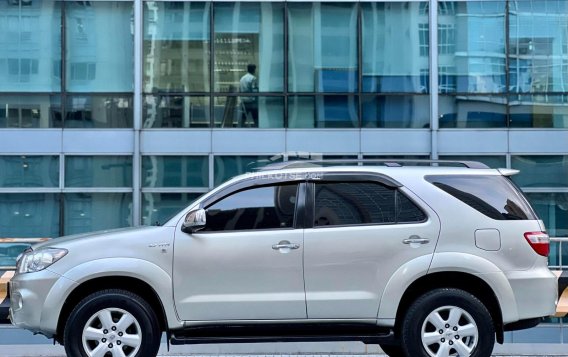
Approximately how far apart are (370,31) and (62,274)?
1366cm

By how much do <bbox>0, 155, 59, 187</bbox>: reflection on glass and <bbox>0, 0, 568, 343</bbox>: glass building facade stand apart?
0.10 feet

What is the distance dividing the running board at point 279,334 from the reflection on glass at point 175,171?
12.4m

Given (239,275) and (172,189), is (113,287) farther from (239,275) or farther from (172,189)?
(172,189)

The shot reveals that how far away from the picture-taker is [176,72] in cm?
1959

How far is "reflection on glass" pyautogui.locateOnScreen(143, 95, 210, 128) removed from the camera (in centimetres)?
1955

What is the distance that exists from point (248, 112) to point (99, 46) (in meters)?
3.64

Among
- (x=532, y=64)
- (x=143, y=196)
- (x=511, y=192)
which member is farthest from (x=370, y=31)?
(x=511, y=192)

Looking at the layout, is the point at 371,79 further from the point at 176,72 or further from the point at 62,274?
the point at 62,274

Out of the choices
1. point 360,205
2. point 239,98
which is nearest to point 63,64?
point 239,98

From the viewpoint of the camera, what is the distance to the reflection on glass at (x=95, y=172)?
19.6m

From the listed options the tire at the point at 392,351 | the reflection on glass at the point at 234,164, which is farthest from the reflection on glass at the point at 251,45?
the tire at the point at 392,351

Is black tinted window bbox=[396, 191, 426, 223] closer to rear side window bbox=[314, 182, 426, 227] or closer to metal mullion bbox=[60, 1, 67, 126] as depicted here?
rear side window bbox=[314, 182, 426, 227]

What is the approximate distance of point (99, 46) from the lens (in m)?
19.6

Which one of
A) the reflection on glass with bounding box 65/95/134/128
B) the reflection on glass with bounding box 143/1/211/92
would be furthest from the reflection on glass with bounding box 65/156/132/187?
the reflection on glass with bounding box 143/1/211/92
